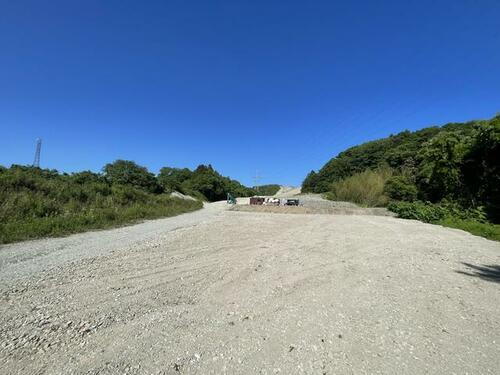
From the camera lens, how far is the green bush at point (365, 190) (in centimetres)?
2419

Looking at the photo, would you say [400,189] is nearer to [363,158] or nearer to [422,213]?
[422,213]

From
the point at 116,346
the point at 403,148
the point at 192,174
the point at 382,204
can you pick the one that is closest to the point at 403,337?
the point at 116,346

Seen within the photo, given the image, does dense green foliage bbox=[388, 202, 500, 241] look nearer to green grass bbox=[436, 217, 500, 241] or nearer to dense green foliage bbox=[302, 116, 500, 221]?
green grass bbox=[436, 217, 500, 241]

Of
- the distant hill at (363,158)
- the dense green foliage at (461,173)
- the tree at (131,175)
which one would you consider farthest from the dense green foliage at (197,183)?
the dense green foliage at (461,173)

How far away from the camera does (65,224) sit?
916cm

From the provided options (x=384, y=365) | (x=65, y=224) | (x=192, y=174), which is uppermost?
(x=192, y=174)

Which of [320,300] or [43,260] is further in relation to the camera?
[43,260]

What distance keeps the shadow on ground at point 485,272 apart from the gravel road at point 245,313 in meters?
0.03

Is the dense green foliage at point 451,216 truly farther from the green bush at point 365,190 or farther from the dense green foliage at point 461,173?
the green bush at point 365,190

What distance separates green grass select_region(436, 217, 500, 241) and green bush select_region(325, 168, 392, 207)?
33.0 feet

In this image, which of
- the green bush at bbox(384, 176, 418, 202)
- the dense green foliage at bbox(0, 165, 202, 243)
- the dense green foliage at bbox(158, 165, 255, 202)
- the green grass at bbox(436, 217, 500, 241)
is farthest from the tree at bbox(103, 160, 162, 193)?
the green grass at bbox(436, 217, 500, 241)

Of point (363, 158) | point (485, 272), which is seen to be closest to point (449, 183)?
point (485, 272)

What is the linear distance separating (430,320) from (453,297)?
1.00m

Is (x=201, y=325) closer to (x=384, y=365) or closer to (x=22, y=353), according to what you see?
(x=22, y=353)
